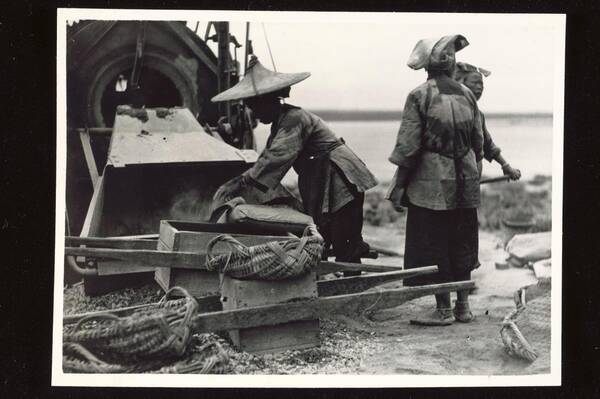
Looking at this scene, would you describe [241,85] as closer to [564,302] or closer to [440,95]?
[440,95]

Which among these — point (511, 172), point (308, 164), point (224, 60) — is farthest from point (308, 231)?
point (224, 60)

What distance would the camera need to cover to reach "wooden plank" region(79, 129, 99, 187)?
19.4 ft

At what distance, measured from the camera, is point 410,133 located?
195 inches

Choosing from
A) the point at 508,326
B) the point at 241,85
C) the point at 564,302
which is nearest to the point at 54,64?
the point at 241,85

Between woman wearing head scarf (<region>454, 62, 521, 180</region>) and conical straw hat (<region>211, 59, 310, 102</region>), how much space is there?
1.21 metres

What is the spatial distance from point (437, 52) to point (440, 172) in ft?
2.61

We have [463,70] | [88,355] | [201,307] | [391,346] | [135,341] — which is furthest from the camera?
[463,70]

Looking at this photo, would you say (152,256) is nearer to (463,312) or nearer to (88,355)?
(88,355)

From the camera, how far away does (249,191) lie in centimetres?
546

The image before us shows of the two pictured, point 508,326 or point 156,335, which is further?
point 508,326

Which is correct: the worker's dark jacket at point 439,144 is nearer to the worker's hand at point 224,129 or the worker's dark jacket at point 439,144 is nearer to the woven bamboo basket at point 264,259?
the woven bamboo basket at point 264,259

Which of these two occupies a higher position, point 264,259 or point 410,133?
point 410,133

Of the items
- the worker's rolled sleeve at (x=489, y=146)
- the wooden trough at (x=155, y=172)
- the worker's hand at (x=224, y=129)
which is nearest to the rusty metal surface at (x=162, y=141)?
the wooden trough at (x=155, y=172)

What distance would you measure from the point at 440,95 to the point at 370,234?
13.1ft
